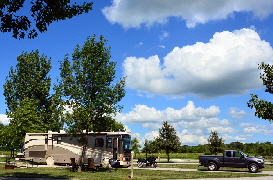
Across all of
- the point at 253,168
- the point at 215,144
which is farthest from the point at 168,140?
the point at 253,168

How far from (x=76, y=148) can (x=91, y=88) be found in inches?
305

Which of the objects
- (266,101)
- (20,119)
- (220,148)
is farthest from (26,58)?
(266,101)

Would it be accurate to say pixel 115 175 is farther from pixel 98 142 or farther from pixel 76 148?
pixel 76 148

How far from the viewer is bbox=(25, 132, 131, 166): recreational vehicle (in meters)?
28.1

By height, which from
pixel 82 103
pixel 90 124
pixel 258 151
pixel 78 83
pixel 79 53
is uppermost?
pixel 79 53

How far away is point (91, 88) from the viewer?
25.8m

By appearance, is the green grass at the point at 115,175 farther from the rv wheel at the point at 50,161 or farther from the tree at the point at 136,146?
the tree at the point at 136,146

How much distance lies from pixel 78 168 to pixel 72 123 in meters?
3.91

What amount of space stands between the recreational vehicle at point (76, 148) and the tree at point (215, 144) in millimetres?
21729


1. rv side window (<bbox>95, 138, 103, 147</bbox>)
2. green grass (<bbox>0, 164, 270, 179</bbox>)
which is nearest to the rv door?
rv side window (<bbox>95, 138, 103, 147</bbox>)

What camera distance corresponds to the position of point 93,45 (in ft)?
85.3

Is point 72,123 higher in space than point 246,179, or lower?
higher

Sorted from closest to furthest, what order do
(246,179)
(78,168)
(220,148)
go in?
(246,179), (78,168), (220,148)

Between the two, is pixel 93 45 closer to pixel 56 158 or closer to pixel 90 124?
pixel 90 124
